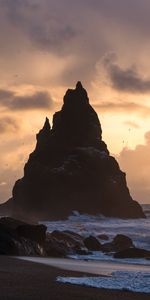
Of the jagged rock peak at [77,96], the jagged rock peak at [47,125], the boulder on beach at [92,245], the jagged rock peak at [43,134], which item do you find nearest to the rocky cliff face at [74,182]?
the jagged rock peak at [43,134]

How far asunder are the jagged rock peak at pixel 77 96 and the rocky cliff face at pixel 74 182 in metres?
11.9

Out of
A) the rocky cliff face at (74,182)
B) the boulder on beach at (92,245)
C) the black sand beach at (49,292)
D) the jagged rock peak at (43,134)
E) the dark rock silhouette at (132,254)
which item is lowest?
the black sand beach at (49,292)

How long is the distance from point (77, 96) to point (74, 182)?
37241 mm

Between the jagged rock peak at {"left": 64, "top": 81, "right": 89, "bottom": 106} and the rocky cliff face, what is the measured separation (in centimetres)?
1193

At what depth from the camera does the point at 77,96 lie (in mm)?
169500

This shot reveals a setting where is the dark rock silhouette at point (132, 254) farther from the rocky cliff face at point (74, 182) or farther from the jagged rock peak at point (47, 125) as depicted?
the jagged rock peak at point (47, 125)

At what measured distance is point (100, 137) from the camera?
158625mm

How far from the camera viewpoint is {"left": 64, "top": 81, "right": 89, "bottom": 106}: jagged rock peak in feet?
553

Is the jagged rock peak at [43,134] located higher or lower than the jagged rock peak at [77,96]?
lower

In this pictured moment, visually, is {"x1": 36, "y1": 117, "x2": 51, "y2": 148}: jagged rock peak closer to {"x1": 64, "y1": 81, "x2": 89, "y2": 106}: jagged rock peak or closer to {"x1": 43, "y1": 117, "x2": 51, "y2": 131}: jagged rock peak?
{"x1": 43, "y1": 117, "x2": 51, "y2": 131}: jagged rock peak

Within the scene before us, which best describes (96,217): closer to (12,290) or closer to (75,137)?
(75,137)

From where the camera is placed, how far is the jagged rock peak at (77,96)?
169 metres

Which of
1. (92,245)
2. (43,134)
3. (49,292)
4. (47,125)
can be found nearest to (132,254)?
(92,245)

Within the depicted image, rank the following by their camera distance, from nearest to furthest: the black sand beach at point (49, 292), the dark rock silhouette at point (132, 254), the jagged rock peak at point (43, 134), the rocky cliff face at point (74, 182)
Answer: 1. the black sand beach at point (49, 292)
2. the dark rock silhouette at point (132, 254)
3. the rocky cliff face at point (74, 182)
4. the jagged rock peak at point (43, 134)
